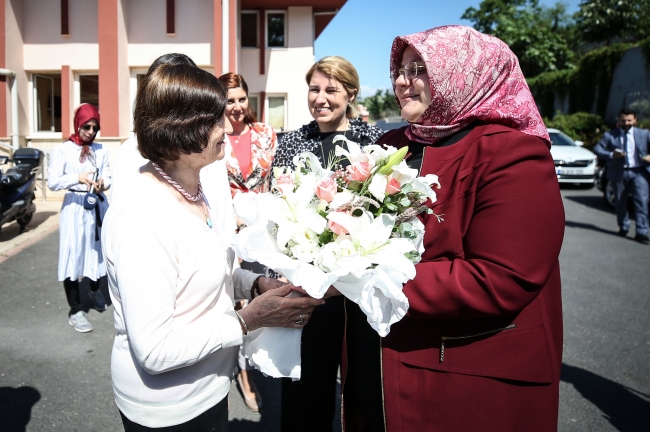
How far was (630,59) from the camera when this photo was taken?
20.9m

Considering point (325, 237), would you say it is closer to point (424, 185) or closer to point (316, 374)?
point (424, 185)

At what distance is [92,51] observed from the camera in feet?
47.9

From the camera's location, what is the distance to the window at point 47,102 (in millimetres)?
14812

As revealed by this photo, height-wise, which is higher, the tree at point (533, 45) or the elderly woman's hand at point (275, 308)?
the tree at point (533, 45)

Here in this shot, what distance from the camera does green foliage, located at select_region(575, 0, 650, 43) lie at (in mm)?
31203

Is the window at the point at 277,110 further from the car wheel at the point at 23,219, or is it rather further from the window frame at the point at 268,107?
the car wheel at the point at 23,219

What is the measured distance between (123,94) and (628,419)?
46.3 ft

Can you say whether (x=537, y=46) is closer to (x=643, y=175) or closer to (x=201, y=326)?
(x=643, y=175)

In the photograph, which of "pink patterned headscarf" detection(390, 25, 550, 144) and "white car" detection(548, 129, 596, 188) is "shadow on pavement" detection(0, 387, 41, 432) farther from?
"white car" detection(548, 129, 596, 188)

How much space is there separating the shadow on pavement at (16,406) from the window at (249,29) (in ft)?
51.0

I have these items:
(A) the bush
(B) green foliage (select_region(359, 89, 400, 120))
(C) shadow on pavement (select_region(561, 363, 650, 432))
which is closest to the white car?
(A) the bush

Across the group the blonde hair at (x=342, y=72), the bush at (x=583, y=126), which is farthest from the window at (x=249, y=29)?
the blonde hair at (x=342, y=72)

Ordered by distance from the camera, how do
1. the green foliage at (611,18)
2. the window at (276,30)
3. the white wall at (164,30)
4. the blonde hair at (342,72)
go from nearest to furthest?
the blonde hair at (342,72), the white wall at (164,30), the window at (276,30), the green foliage at (611,18)

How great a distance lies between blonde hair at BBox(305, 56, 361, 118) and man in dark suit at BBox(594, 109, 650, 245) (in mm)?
8020
